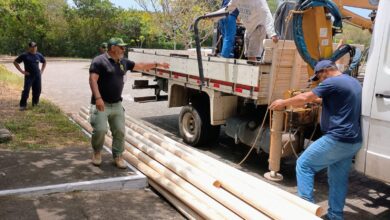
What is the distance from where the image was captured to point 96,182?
4.52m

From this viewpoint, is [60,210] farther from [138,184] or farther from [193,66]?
[193,66]

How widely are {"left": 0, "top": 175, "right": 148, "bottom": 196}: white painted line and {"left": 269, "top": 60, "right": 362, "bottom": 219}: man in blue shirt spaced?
202cm

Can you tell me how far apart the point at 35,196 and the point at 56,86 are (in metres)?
11.3

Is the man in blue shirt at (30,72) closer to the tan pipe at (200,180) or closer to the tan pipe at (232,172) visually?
the tan pipe at (232,172)

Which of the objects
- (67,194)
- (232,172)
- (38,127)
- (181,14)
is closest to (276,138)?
(232,172)

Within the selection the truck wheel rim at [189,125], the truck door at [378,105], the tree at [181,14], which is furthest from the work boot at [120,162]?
the tree at [181,14]

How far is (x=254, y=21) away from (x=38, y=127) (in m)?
4.55

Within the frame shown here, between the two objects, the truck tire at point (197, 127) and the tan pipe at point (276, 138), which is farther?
the truck tire at point (197, 127)

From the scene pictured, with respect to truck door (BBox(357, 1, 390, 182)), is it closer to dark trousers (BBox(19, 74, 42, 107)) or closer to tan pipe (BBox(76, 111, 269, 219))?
tan pipe (BBox(76, 111, 269, 219))

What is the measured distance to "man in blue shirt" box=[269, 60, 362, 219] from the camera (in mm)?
3709

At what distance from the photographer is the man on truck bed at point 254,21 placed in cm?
602

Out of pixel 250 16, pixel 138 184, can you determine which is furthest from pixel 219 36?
pixel 138 184

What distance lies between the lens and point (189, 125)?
698 centimetres

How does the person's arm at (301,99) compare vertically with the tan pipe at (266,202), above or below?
above
